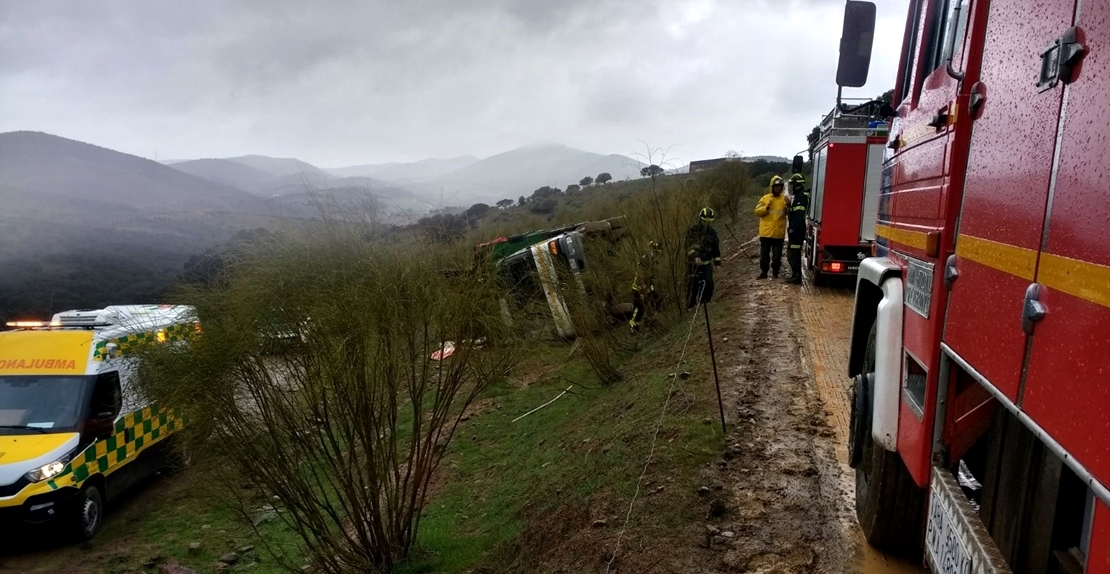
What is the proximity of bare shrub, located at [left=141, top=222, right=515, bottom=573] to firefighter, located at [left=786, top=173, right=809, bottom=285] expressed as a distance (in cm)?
691

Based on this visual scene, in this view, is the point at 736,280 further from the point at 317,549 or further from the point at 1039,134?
the point at 1039,134

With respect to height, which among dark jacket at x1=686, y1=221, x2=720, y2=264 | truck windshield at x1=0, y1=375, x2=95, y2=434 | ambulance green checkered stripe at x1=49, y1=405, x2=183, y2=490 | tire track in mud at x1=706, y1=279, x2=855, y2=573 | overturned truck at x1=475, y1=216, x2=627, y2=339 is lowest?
ambulance green checkered stripe at x1=49, y1=405, x2=183, y2=490

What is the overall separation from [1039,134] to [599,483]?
4.25 meters

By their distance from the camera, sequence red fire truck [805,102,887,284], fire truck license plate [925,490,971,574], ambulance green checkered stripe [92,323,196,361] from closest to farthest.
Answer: fire truck license plate [925,490,971,574]
ambulance green checkered stripe [92,323,196,361]
red fire truck [805,102,887,284]

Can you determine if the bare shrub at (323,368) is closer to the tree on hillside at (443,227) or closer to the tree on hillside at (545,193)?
the tree on hillside at (443,227)

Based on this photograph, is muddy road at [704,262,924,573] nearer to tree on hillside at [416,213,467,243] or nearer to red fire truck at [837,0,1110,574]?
red fire truck at [837,0,1110,574]

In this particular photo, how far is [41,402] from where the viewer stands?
23.0 ft

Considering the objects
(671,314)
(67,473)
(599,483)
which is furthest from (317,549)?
(671,314)

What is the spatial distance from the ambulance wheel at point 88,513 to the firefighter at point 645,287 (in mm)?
7743

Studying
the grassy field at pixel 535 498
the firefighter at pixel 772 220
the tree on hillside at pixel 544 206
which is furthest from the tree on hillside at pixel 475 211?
the tree on hillside at pixel 544 206

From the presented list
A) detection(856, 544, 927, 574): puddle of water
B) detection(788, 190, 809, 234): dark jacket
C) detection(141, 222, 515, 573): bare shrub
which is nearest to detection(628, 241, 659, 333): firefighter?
detection(788, 190, 809, 234): dark jacket

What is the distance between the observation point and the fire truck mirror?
3.66 metres

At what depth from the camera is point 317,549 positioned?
17.1 ft

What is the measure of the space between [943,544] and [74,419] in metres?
7.90
